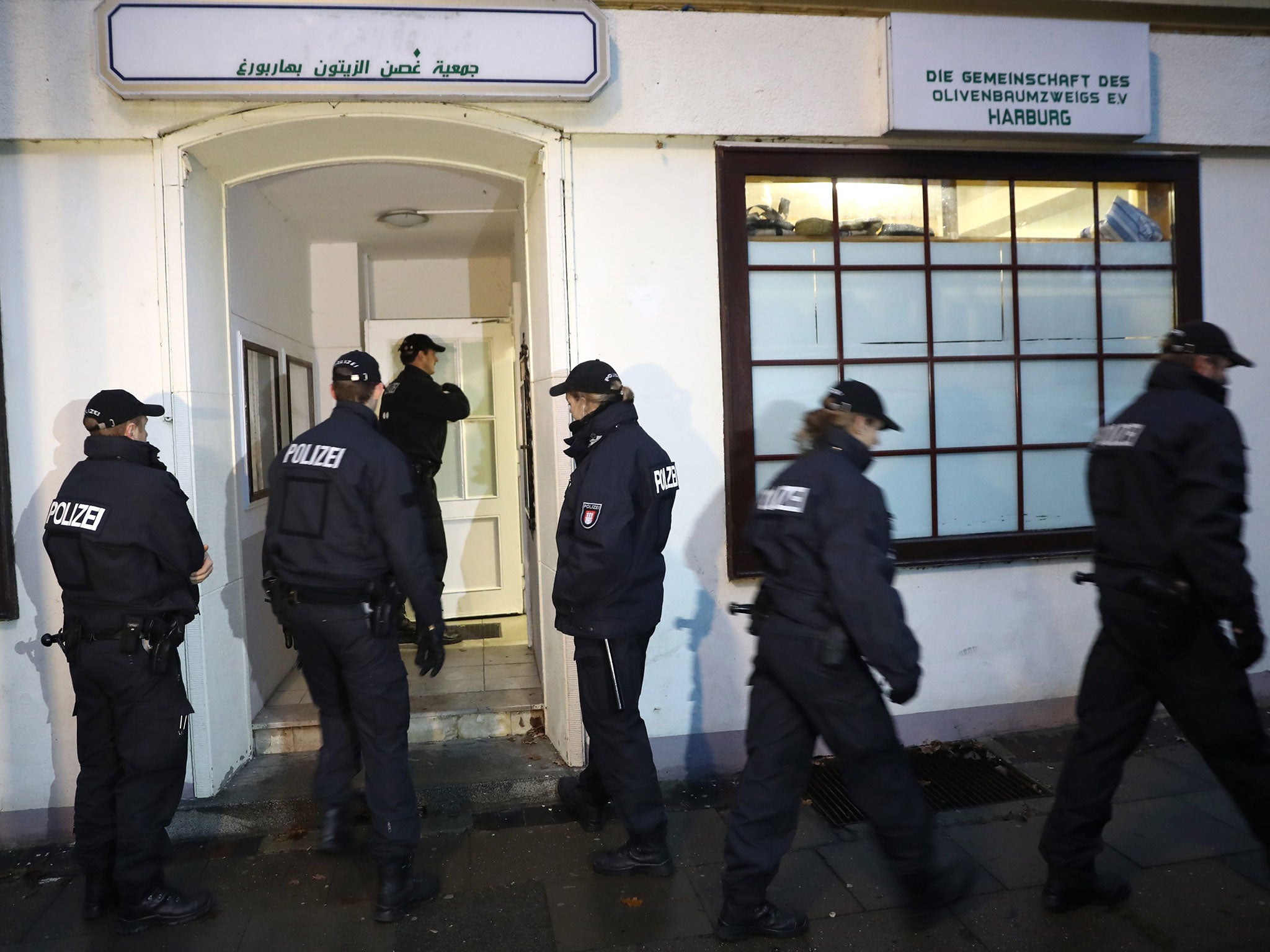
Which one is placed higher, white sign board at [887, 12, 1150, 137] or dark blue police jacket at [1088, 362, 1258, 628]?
white sign board at [887, 12, 1150, 137]

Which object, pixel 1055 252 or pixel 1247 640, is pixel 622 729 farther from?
pixel 1055 252

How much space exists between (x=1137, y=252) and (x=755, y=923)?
4286 mm

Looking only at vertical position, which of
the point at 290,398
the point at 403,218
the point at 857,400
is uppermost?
the point at 403,218

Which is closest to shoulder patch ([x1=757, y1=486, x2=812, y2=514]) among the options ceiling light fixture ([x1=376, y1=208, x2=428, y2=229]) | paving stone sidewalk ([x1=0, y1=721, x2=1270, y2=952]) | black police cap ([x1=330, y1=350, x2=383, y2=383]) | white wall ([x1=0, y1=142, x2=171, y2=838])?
paving stone sidewalk ([x1=0, y1=721, x2=1270, y2=952])

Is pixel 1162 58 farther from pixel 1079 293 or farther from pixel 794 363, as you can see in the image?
pixel 794 363

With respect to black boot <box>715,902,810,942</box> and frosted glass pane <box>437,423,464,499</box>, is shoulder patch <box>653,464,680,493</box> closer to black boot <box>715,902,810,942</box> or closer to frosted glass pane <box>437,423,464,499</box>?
black boot <box>715,902,810,942</box>

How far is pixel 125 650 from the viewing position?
3.23 metres

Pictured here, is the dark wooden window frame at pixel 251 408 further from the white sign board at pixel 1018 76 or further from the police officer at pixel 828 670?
the white sign board at pixel 1018 76

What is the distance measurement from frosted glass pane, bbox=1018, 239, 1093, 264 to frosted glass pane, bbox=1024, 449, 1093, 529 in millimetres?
1067

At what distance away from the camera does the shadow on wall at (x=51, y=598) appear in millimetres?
4176

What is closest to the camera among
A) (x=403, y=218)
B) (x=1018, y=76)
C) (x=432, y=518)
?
(x=1018, y=76)

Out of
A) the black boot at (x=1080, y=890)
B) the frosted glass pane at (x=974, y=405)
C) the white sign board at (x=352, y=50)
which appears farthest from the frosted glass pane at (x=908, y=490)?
the white sign board at (x=352, y=50)

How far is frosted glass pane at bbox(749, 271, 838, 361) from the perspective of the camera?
4812mm

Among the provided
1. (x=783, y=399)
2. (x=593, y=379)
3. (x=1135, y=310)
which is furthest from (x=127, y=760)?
(x=1135, y=310)
